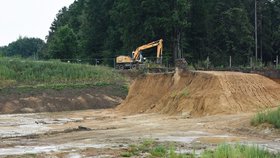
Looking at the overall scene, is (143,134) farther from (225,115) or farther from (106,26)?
→ (106,26)

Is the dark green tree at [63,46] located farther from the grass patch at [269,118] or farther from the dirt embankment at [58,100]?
the grass patch at [269,118]

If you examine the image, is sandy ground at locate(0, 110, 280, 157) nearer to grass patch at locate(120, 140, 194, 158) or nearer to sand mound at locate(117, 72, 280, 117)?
grass patch at locate(120, 140, 194, 158)

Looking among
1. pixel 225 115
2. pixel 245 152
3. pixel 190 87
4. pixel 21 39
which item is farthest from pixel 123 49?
pixel 21 39

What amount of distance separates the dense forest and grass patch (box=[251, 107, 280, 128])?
4808cm

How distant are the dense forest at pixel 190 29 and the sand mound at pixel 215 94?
33611 millimetres

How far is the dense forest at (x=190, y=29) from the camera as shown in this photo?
2879 inches

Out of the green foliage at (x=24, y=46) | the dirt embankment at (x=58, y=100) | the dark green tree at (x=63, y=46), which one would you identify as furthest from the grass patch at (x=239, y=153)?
the green foliage at (x=24, y=46)

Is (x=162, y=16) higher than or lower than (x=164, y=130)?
higher

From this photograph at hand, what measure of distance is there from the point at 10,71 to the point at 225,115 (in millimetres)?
33026

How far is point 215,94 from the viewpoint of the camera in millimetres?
31359

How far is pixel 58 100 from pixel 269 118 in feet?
102

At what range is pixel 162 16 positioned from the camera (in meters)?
73.4

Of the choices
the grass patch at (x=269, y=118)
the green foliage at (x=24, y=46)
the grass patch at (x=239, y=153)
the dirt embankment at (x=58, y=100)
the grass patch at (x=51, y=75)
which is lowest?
the dirt embankment at (x=58, y=100)

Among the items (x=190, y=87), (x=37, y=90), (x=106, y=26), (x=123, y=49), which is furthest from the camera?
(x=106, y=26)
